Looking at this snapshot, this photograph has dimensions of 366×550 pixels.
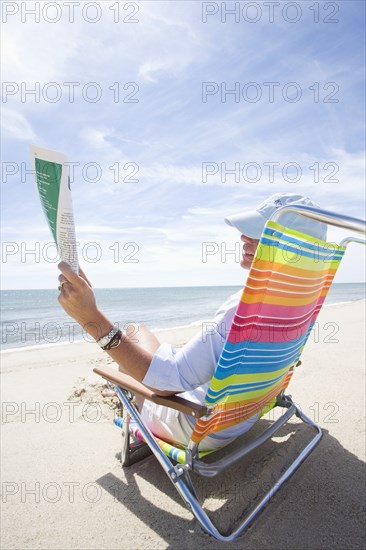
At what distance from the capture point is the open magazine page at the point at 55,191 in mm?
1155

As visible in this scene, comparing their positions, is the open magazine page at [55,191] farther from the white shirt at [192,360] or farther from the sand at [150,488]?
the sand at [150,488]

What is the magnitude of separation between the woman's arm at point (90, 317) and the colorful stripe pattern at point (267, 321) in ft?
1.06

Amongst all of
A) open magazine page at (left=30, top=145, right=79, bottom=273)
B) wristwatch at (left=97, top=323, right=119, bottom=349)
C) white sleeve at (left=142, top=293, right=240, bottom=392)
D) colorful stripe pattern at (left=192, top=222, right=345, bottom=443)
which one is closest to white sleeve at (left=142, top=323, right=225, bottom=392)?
white sleeve at (left=142, top=293, right=240, bottom=392)

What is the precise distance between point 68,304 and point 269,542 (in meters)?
1.47

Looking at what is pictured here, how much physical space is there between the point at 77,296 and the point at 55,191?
49cm

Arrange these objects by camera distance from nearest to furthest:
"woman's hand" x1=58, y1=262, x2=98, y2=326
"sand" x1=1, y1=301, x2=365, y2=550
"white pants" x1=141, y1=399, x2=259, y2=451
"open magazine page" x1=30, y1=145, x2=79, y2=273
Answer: "open magazine page" x1=30, y1=145, x2=79, y2=273
"woman's hand" x1=58, y1=262, x2=98, y2=326
"sand" x1=1, y1=301, x2=365, y2=550
"white pants" x1=141, y1=399, x2=259, y2=451

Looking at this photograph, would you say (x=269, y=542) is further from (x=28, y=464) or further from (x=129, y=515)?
(x=28, y=464)

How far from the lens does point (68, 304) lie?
1.55m

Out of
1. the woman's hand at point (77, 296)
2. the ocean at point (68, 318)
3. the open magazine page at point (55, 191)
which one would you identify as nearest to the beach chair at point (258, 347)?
the woman's hand at point (77, 296)

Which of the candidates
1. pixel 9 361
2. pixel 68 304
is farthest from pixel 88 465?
pixel 9 361

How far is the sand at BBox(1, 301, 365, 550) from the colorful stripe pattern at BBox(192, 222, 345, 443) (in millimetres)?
508

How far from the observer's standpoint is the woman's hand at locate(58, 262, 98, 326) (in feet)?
4.88

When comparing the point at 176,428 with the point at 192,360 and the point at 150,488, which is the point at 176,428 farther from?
the point at 192,360

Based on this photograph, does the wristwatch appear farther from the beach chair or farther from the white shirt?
the beach chair
